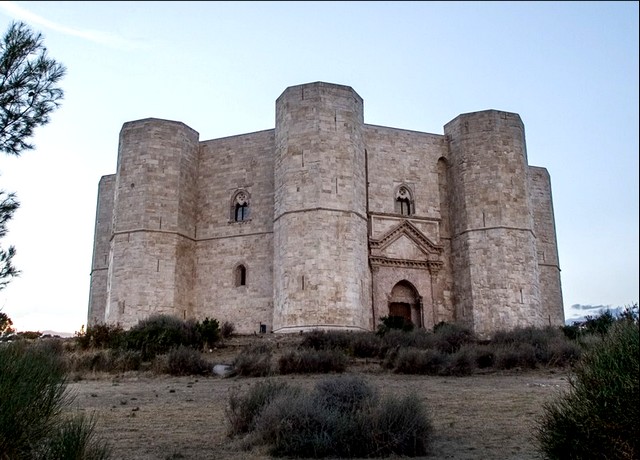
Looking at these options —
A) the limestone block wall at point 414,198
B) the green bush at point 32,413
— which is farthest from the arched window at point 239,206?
the green bush at point 32,413

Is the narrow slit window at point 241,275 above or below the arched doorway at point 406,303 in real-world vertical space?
above

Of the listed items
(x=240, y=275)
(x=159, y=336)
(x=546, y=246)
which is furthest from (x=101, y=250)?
(x=546, y=246)

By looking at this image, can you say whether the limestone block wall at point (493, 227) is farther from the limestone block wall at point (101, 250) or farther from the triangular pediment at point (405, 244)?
the limestone block wall at point (101, 250)

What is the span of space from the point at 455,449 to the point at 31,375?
14.6 feet

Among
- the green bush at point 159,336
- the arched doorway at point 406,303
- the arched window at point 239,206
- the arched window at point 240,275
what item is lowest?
the green bush at point 159,336

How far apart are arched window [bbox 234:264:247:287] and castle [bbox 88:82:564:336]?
0.17ft

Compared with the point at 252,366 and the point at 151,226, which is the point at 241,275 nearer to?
the point at 151,226

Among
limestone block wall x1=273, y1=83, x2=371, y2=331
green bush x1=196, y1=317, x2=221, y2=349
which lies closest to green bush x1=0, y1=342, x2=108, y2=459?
green bush x1=196, y1=317, x2=221, y2=349

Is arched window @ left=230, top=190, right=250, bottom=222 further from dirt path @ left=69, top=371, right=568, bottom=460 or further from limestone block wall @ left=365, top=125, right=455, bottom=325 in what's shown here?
dirt path @ left=69, top=371, right=568, bottom=460

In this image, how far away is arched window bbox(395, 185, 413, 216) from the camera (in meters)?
23.8

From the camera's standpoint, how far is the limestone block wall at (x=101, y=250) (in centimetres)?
2669

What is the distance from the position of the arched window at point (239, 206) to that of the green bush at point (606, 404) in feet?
63.6

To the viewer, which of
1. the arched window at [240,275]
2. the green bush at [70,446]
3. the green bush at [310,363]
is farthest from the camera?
the arched window at [240,275]

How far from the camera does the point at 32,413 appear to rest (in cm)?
503
